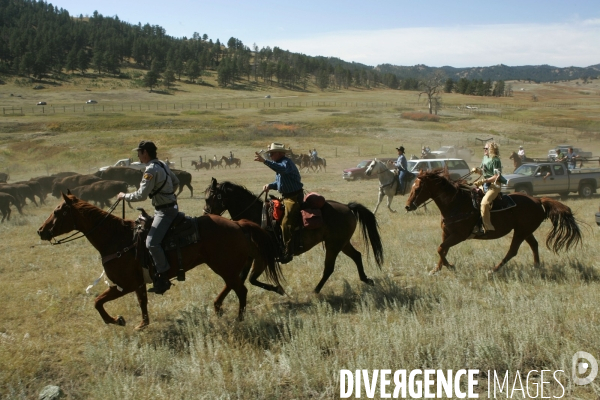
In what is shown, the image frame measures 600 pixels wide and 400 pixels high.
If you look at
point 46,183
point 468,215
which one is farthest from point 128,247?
point 46,183

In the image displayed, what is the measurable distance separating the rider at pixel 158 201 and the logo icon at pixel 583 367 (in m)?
4.73

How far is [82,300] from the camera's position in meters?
7.90

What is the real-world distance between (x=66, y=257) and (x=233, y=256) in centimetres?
635

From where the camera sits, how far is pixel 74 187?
73.3ft

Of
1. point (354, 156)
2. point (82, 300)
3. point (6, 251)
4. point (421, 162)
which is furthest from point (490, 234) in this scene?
point (354, 156)

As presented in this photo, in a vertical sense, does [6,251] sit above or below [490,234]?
below

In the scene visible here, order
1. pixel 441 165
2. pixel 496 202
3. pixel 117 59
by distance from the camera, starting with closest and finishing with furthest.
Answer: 1. pixel 496 202
2. pixel 441 165
3. pixel 117 59

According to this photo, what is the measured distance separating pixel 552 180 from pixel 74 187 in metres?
20.3

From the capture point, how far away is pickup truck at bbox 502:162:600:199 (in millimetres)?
19891

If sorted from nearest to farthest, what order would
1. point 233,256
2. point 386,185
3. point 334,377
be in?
point 334,377, point 233,256, point 386,185

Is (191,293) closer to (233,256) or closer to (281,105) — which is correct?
(233,256)

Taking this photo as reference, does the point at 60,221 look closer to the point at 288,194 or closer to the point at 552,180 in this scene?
the point at 288,194

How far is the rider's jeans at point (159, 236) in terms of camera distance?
639 centimetres

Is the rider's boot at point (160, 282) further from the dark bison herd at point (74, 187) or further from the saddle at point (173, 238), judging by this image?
the dark bison herd at point (74, 187)
